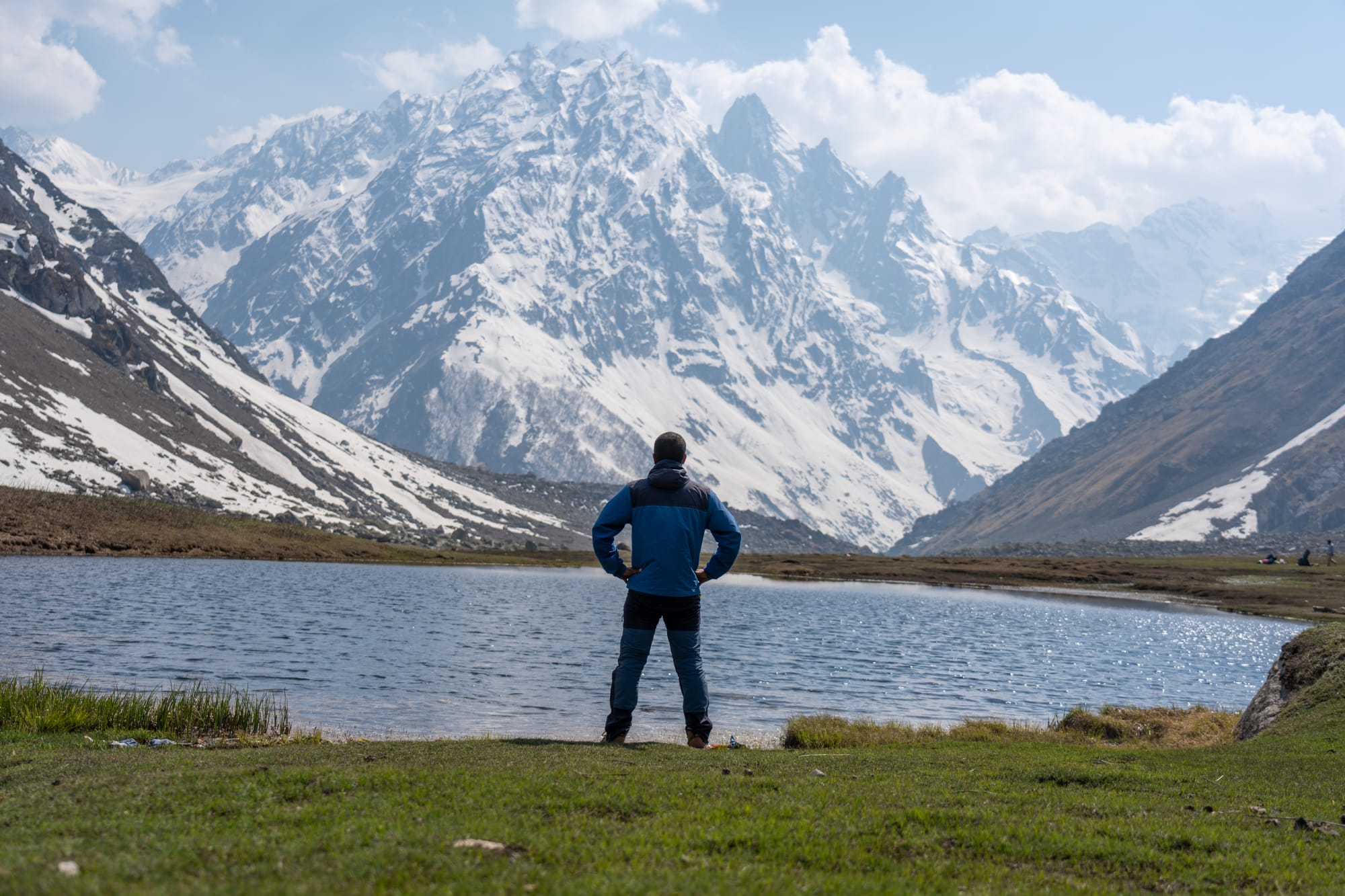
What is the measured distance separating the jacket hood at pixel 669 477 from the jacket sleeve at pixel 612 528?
0.53m

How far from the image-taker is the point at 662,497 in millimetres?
18562

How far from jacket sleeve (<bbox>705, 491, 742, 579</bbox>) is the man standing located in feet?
0.06

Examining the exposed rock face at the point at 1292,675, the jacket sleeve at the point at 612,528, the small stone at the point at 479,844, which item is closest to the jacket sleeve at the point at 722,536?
the jacket sleeve at the point at 612,528

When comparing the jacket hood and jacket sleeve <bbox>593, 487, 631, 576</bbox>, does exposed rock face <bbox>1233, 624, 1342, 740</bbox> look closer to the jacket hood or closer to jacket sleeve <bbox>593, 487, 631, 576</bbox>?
the jacket hood

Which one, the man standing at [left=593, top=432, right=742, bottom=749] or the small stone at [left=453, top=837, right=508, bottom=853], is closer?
the small stone at [left=453, top=837, right=508, bottom=853]

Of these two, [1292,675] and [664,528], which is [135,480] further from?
[1292,675]

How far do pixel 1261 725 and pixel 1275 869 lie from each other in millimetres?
17327

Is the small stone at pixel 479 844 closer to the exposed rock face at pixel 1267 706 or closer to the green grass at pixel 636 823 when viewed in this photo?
the green grass at pixel 636 823

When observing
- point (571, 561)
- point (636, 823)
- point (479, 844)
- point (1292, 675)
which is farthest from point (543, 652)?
point (571, 561)

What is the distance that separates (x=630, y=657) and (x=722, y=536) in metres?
2.75

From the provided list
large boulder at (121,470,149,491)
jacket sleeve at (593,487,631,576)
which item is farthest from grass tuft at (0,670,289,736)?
large boulder at (121,470,149,491)

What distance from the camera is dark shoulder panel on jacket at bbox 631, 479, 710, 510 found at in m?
18.5

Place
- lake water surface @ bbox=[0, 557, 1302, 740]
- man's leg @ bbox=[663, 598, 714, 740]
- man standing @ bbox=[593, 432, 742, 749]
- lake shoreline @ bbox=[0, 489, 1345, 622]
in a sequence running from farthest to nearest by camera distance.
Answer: lake shoreline @ bbox=[0, 489, 1345, 622], lake water surface @ bbox=[0, 557, 1302, 740], man's leg @ bbox=[663, 598, 714, 740], man standing @ bbox=[593, 432, 742, 749]

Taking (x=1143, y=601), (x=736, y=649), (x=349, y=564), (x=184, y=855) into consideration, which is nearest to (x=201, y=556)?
(x=349, y=564)
